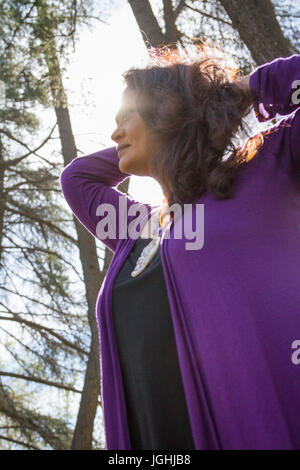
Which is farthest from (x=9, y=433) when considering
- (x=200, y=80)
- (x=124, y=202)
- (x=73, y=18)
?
(x=200, y=80)

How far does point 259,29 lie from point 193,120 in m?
1.37

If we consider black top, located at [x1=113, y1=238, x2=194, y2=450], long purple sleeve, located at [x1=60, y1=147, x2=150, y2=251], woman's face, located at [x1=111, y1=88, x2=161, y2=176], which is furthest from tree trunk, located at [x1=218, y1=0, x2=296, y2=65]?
black top, located at [x1=113, y1=238, x2=194, y2=450]

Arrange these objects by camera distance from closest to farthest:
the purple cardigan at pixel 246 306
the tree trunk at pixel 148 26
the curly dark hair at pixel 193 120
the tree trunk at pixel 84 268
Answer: the purple cardigan at pixel 246 306 < the curly dark hair at pixel 193 120 < the tree trunk at pixel 148 26 < the tree trunk at pixel 84 268

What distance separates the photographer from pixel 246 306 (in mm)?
1244

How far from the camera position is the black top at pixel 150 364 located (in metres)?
1.33

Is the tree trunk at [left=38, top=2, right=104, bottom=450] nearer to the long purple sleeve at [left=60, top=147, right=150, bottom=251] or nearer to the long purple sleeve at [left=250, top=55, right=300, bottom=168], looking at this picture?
the long purple sleeve at [left=60, top=147, right=150, bottom=251]

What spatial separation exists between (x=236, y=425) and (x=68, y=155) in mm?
4217

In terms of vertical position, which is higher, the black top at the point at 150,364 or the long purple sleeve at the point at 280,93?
the long purple sleeve at the point at 280,93

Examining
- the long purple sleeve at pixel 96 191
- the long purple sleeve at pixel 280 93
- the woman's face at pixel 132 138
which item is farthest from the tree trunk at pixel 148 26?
the long purple sleeve at pixel 280 93

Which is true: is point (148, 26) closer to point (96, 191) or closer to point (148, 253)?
point (96, 191)

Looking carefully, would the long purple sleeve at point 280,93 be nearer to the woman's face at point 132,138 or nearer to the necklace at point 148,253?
the woman's face at point 132,138

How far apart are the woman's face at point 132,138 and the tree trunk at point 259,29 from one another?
1142 mm

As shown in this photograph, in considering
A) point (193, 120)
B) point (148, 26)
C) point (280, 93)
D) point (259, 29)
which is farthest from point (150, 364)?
point (148, 26)

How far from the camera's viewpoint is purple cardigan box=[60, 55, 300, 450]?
3.88ft
